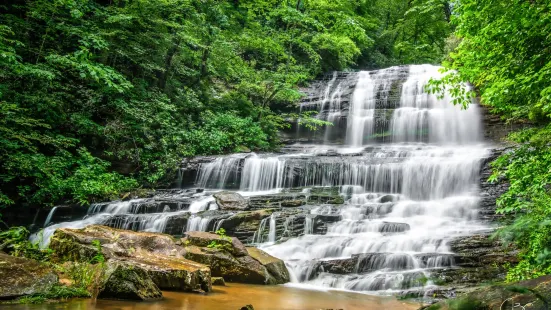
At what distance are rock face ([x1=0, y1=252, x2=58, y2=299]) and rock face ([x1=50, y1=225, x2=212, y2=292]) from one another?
89 cm

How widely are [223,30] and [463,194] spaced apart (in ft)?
42.1

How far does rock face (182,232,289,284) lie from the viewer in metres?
6.35

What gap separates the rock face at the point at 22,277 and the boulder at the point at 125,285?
1.71ft

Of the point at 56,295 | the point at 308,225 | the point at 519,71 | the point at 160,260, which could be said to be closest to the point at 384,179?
the point at 308,225

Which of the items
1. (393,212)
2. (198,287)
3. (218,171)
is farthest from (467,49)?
(218,171)

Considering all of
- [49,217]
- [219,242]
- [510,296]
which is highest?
[510,296]

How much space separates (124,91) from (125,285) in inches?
436

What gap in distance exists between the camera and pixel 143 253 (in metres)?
5.62

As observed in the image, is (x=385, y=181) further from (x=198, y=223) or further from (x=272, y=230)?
(x=198, y=223)

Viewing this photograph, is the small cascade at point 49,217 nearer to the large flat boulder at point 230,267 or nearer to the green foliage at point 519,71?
the large flat boulder at point 230,267

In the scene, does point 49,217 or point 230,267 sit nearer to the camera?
point 230,267

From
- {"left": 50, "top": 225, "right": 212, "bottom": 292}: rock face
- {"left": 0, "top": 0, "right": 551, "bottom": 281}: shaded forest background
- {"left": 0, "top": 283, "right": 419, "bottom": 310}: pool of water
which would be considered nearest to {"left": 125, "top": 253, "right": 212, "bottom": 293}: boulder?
{"left": 50, "top": 225, "right": 212, "bottom": 292}: rock face

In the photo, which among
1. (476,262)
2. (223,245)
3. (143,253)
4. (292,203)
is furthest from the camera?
(292,203)

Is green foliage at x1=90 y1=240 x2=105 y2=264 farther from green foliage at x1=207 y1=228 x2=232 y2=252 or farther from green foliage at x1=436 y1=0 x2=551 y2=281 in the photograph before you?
green foliage at x1=436 y1=0 x2=551 y2=281
